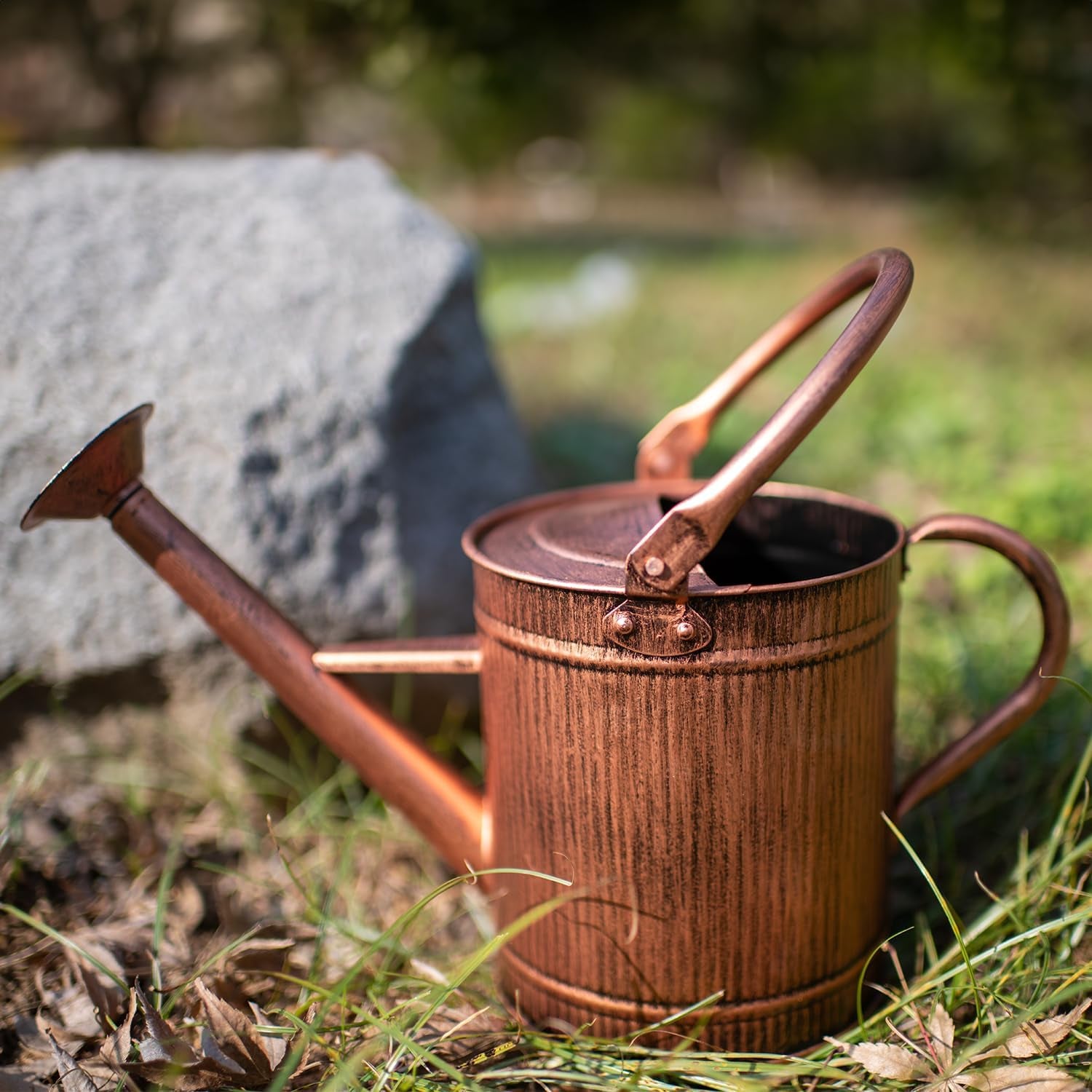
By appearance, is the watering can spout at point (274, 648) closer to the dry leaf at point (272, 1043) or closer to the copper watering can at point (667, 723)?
the copper watering can at point (667, 723)

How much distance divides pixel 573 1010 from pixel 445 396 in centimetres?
128

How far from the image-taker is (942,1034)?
1.29 m

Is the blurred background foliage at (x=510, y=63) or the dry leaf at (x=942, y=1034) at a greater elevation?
the blurred background foliage at (x=510, y=63)

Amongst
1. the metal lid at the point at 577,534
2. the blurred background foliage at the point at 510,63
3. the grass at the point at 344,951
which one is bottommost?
the grass at the point at 344,951

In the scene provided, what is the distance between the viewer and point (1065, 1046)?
1270mm

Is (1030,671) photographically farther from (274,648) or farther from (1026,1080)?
(274,648)

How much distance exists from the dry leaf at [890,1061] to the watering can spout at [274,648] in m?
0.56

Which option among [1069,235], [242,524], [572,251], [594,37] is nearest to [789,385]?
[594,37]

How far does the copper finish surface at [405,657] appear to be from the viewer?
1.42m

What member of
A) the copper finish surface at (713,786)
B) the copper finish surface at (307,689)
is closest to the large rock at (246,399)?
the copper finish surface at (307,689)

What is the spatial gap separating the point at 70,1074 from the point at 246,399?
1.12m

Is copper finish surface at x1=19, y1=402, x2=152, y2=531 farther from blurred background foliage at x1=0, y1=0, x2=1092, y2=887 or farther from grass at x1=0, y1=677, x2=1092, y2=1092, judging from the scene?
blurred background foliage at x1=0, y1=0, x2=1092, y2=887

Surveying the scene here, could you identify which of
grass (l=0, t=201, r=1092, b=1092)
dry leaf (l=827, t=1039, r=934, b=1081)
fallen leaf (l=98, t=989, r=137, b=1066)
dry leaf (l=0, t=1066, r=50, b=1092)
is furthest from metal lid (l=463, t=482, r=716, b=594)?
dry leaf (l=0, t=1066, r=50, b=1092)

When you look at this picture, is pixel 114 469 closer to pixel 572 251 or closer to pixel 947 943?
pixel 947 943
